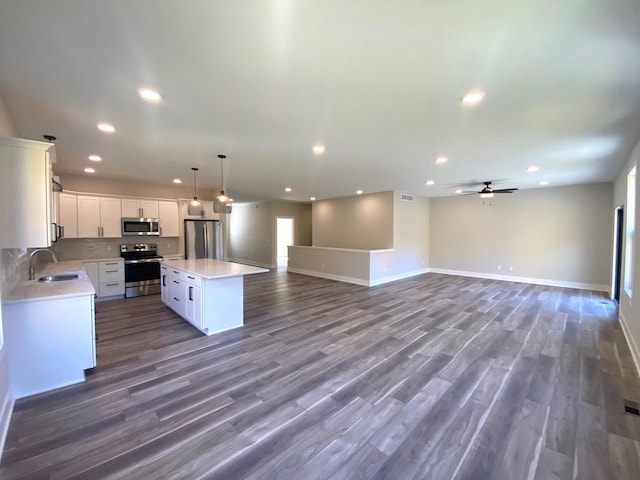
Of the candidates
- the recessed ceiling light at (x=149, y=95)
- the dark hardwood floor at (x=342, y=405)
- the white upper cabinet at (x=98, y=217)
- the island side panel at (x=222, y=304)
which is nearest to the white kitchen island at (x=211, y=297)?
the island side panel at (x=222, y=304)

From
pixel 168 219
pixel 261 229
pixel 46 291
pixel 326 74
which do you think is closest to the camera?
pixel 326 74

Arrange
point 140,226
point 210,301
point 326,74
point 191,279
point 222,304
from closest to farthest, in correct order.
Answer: point 326,74
point 210,301
point 222,304
point 191,279
point 140,226

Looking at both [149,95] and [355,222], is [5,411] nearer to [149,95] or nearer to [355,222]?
[149,95]

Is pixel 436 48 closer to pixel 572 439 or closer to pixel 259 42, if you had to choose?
pixel 259 42

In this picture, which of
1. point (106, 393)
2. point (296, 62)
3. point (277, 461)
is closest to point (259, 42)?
point (296, 62)

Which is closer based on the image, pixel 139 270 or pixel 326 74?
pixel 326 74

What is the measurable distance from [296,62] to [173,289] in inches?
175

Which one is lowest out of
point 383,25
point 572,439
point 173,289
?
point 572,439

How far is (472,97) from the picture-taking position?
94.6 inches

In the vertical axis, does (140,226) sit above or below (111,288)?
above

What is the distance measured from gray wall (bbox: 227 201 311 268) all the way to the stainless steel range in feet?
15.2

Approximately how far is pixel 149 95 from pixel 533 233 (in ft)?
30.1

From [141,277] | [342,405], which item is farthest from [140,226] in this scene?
[342,405]

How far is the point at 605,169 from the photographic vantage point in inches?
205
